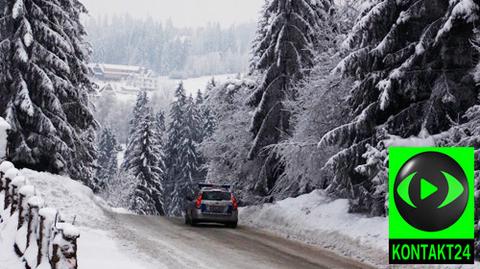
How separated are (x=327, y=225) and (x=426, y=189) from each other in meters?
6.66

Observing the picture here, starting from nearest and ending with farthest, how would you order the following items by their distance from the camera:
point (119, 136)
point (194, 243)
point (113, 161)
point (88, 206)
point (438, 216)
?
point (438, 216) → point (194, 243) → point (88, 206) → point (113, 161) → point (119, 136)

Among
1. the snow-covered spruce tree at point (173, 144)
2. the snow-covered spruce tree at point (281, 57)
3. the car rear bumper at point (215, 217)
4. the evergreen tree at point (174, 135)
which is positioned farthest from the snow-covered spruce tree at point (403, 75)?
the evergreen tree at point (174, 135)

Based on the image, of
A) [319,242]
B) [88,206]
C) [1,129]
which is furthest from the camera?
[88,206]

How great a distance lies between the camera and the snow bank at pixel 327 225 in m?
14.7

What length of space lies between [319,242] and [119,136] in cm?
18708

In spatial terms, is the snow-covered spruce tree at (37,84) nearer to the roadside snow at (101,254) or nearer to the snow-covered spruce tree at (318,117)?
the snow-covered spruce tree at (318,117)

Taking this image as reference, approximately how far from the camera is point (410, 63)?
1598 centimetres

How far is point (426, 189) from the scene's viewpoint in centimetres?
1170

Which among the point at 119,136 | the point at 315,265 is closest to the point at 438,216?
the point at 315,265

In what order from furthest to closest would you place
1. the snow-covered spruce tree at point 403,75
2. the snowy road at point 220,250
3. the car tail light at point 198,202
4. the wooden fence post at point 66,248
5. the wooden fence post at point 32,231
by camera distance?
the car tail light at point 198,202, the snow-covered spruce tree at point 403,75, the snowy road at point 220,250, the wooden fence post at point 32,231, the wooden fence post at point 66,248

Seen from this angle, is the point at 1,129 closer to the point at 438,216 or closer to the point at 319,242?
the point at 319,242

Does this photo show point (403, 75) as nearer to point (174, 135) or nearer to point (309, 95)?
point (309, 95)

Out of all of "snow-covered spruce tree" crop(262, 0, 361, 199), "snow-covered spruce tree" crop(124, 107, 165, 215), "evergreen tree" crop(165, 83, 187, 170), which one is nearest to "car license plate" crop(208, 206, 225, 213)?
"snow-covered spruce tree" crop(262, 0, 361, 199)

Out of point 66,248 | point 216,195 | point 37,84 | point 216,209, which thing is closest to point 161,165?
point 37,84
